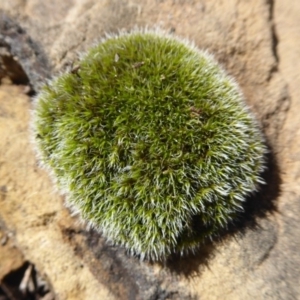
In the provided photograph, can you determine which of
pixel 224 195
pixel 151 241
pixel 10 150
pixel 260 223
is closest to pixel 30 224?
pixel 10 150

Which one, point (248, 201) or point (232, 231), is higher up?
Answer: point (248, 201)

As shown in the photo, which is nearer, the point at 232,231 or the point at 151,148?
the point at 151,148

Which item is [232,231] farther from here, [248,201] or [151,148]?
[151,148]

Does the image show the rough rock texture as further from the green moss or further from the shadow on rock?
the green moss

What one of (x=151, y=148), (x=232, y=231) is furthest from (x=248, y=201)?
(x=151, y=148)

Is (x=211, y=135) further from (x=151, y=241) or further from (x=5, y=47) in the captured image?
(x=5, y=47)
